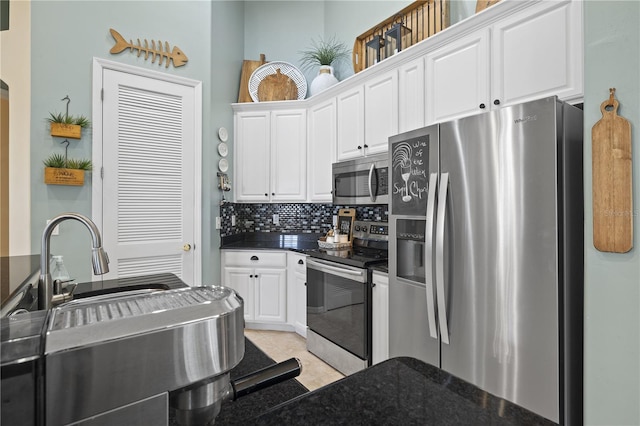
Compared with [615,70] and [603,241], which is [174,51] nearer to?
[615,70]

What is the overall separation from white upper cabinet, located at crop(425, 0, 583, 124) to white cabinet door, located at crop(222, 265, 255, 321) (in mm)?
2376

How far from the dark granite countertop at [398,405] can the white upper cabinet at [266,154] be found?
3.14m

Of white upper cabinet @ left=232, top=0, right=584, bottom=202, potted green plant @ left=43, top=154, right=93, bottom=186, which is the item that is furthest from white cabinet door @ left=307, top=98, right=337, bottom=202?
potted green plant @ left=43, top=154, right=93, bottom=186

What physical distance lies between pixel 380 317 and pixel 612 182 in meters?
1.55

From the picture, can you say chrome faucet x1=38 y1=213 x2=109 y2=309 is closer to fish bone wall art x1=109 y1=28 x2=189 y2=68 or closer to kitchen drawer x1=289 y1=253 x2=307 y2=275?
kitchen drawer x1=289 y1=253 x2=307 y2=275

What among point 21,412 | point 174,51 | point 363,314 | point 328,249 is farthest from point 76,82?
point 21,412

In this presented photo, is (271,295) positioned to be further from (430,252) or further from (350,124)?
(430,252)

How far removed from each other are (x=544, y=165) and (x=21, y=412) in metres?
1.69

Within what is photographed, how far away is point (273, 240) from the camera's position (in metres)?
4.01

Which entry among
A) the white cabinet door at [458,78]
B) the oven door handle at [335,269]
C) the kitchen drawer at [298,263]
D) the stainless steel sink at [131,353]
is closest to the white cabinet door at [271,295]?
the kitchen drawer at [298,263]

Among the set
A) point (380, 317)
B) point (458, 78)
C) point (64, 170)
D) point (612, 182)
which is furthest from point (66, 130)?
point (612, 182)

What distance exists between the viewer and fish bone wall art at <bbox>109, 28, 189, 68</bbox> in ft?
9.52

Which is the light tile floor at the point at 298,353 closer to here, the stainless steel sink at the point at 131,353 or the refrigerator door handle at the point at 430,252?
the refrigerator door handle at the point at 430,252

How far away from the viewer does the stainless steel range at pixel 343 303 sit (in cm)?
243
